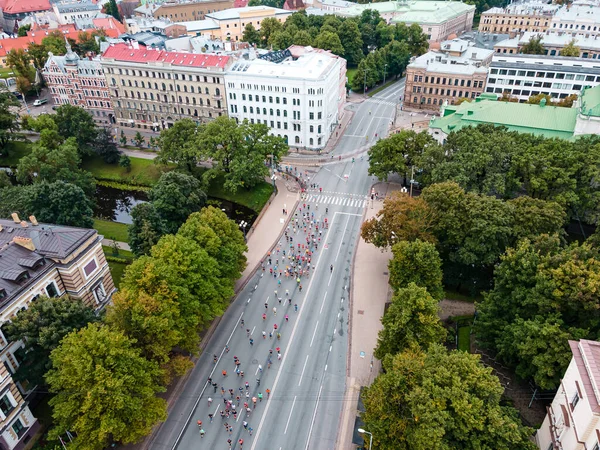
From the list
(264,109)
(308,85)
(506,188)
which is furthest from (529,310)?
(264,109)

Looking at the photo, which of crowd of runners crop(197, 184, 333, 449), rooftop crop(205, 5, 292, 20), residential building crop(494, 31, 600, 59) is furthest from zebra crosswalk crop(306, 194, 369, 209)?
rooftop crop(205, 5, 292, 20)

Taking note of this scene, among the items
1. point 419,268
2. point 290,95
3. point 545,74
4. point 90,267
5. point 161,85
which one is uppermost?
point 290,95

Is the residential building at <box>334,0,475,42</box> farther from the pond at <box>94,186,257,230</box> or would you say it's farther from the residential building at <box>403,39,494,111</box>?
the pond at <box>94,186,257,230</box>

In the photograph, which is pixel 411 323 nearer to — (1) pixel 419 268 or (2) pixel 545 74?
(1) pixel 419 268

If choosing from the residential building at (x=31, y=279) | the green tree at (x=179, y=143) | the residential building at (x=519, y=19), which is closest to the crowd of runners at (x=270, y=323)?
the residential building at (x=31, y=279)

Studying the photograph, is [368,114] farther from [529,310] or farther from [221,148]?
[529,310]

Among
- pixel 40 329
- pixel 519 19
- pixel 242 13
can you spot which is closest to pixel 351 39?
pixel 242 13
